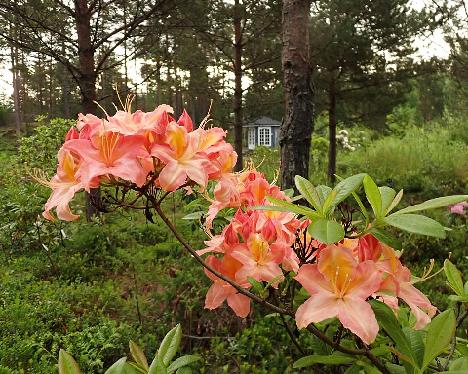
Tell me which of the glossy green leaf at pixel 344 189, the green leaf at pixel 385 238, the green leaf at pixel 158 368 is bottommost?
the green leaf at pixel 158 368

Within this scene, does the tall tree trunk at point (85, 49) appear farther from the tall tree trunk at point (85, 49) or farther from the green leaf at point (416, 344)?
the green leaf at point (416, 344)

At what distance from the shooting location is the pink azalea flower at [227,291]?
2.87 feet

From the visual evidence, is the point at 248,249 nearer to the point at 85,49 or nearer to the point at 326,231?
the point at 326,231

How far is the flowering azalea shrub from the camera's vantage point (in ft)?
2.29

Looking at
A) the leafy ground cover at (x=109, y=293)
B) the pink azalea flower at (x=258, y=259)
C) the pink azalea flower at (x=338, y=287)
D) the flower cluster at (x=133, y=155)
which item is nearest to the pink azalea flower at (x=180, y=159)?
the flower cluster at (x=133, y=155)

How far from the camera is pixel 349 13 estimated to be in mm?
8461

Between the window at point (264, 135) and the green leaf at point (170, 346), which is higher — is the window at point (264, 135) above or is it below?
above

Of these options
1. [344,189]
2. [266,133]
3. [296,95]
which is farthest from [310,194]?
[266,133]

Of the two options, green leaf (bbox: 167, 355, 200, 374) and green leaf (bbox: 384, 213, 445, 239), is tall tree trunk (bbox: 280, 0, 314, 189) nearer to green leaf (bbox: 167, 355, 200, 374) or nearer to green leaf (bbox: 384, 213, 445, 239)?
green leaf (bbox: 167, 355, 200, 374)

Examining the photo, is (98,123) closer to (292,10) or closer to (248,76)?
(292,10)

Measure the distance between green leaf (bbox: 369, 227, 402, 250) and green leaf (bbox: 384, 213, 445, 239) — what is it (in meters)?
0.04

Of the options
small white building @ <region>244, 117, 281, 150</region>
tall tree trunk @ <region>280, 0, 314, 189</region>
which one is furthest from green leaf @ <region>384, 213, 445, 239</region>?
small white building @ <region>244, 117, 281, 150</region>

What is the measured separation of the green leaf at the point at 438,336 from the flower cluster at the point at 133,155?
46 centimetres

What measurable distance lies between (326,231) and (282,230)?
208mm
